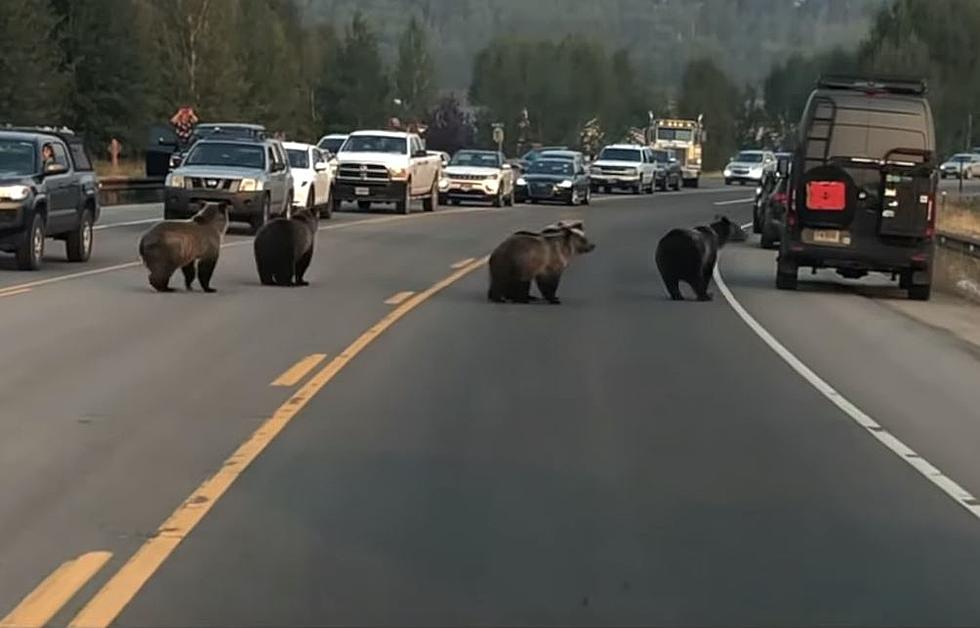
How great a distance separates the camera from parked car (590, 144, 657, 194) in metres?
67.9

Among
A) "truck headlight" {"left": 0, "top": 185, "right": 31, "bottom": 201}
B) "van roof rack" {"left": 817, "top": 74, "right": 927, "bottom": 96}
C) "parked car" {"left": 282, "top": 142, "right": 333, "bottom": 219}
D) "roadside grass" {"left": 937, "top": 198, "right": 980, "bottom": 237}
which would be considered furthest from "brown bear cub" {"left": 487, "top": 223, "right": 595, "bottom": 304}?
"roadside grass" {"left": 937, "top": 198, "right": 980, "bottom": 237}

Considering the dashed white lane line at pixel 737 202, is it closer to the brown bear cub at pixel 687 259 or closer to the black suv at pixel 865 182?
the black suv at pixel 865 182

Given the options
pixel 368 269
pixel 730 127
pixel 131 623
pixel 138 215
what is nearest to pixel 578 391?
pixel 131 623

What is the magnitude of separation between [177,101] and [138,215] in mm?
49862

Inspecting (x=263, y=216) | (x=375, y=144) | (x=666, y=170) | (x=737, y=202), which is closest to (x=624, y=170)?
(x=737, y=202)

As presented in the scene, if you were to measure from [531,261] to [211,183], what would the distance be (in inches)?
537

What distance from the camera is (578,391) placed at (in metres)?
13.6

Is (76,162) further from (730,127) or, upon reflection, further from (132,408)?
(730,127)

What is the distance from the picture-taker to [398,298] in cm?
2109

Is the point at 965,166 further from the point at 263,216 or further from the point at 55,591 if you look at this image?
the point at 55,591

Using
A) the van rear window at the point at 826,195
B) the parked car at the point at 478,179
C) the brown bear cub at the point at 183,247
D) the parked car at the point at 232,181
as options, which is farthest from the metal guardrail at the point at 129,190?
the van rear window at the point at 826,195

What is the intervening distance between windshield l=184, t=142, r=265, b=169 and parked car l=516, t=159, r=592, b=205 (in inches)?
833

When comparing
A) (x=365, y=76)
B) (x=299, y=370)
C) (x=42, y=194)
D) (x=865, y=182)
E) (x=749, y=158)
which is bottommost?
(x=749, y=158)

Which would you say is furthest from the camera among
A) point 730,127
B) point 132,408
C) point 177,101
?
point 730,127
